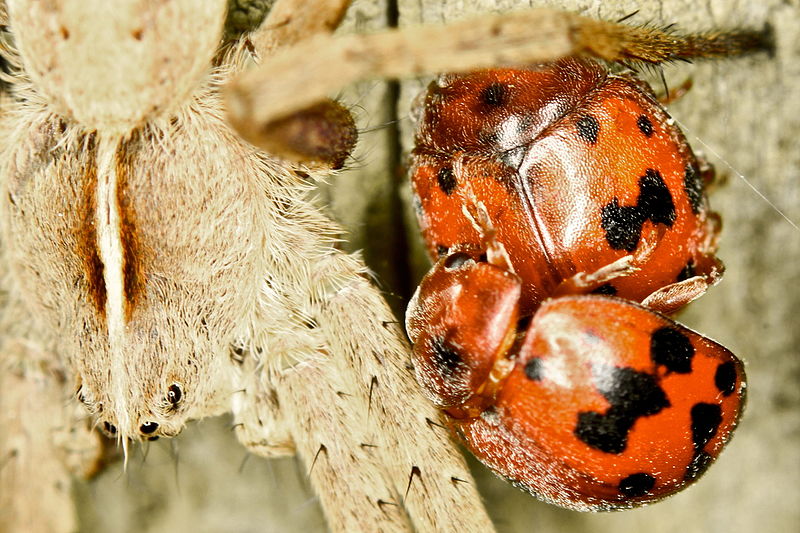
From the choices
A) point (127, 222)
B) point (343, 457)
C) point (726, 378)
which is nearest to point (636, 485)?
point (726, 378)

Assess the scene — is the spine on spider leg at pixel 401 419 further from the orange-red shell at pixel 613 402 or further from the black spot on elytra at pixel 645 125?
the black spot on elytra at pixel 645 125

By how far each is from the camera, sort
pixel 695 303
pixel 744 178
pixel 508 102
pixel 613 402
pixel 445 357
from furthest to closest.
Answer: pixel 695 303
pixel 744 178
pixel 508 102
pixel 445 357
pixel 613 402

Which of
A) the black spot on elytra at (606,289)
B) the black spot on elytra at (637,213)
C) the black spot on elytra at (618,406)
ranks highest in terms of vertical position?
the black spot on elytra at (637,213)

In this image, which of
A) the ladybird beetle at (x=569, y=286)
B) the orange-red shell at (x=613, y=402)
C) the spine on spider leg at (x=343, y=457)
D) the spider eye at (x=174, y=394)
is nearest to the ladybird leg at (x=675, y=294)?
the ladybird beetle at (x=569, y=286)

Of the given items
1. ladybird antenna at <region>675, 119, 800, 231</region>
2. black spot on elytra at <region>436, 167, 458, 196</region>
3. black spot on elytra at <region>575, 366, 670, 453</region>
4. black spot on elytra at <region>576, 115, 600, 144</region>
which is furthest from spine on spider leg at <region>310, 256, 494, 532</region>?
ladybird antenna at <region>675, 119, 800, 231</region>

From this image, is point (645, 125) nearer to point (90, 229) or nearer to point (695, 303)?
point (695, 303)

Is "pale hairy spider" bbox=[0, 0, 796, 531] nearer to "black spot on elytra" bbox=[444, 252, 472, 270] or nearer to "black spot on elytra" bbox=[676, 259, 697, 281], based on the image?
"black spot on elytra" bbox=[444, 252, 472, 270]
